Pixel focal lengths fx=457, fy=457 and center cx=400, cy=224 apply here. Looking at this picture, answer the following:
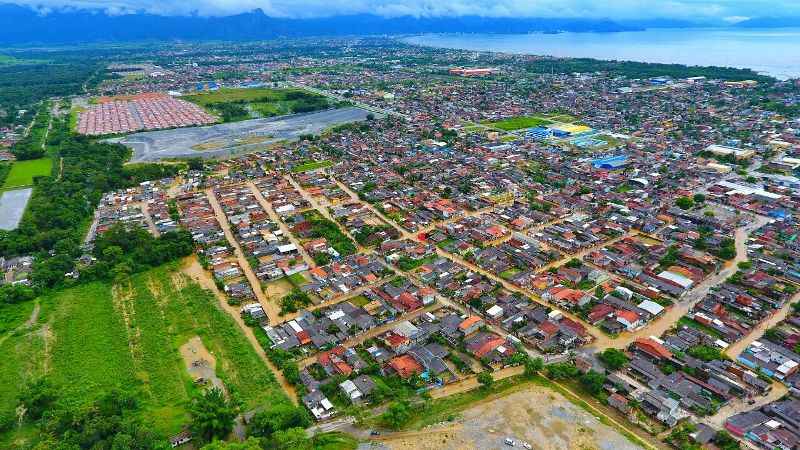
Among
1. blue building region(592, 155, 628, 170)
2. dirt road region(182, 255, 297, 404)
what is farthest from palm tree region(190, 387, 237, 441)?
blue building region(592, 155, 628, 170)

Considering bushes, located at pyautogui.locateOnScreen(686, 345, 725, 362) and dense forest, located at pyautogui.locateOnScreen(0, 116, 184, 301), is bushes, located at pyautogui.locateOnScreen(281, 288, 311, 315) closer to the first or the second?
dense forest, located at pyautogui.locateOnScreen(0, 116, 184, 301)

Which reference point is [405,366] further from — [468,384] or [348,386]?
[468,384]

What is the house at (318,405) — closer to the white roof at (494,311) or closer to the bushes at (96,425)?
the bushes at (96,425)

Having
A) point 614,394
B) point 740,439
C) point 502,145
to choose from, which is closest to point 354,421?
point 614,394

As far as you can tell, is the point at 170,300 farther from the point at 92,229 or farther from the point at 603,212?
the point at 603,212

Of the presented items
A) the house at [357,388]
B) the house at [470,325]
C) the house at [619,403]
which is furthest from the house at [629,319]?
the house at [357,388]
